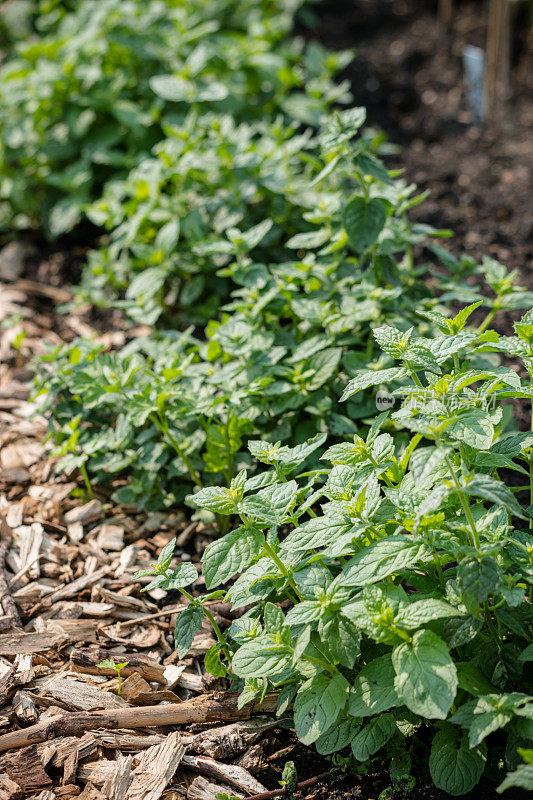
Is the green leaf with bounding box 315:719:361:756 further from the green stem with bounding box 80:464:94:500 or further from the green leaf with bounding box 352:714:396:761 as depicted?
the green stem with bounding box 80:464:94:500

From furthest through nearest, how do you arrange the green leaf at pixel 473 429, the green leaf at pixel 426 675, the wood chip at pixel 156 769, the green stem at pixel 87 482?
1. the green stem at pixel 87 482
2. the wood chip at pixel 156 769
3. the green leaf at pixel 473 429
4. the green leaf at pixel 426 675

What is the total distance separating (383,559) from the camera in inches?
71.6

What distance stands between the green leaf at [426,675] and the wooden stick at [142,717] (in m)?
0.61

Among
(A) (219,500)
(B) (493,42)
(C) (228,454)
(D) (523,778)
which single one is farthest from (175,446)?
(B) (493,42)

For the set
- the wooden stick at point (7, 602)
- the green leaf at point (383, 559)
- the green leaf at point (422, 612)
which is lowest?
the wooden stick at point (7, 602)

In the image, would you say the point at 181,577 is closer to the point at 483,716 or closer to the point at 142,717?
the point at 142,717

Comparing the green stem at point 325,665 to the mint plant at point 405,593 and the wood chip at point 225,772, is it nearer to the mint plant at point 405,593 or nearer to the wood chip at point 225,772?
the mint plant at point 405,593

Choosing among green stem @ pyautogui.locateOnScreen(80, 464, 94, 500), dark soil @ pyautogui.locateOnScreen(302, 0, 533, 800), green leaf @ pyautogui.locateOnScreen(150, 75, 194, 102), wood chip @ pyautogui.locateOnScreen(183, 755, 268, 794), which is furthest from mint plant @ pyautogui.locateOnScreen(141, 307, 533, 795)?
green leaf @ pyautogui.locateOnScreen(150, 75, 194, 102)

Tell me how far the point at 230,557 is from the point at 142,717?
1.94 ft

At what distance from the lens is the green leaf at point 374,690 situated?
182 cm

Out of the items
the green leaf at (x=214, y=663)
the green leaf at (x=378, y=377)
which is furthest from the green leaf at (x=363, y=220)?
the green leaf at (x=214, y=663)

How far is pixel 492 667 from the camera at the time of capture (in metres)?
1.92

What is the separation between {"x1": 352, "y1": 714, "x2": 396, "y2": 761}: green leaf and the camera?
1896 mm

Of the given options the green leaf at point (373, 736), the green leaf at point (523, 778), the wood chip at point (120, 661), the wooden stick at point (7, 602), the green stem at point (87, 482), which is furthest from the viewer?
the green stem at point (87, 482)
